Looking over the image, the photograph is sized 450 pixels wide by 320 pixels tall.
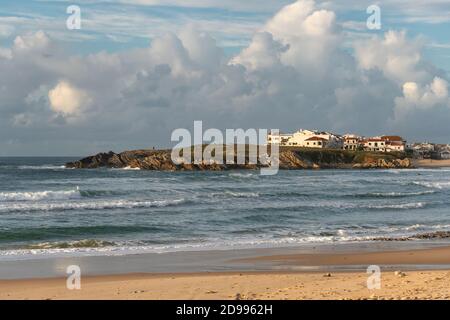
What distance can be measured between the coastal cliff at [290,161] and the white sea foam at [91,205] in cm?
6996

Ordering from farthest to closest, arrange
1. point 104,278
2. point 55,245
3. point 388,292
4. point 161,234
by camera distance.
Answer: point 161,234
point 55,245
point 104,278
point 388,292

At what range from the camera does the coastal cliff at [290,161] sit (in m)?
114

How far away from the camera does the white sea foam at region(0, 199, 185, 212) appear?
117ft

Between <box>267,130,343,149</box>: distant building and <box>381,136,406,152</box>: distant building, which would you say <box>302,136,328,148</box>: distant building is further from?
<box>381,136,406,152</box>: distant building

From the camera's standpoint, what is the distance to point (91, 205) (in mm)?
37375

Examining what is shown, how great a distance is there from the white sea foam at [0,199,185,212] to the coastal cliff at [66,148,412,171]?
230 ft

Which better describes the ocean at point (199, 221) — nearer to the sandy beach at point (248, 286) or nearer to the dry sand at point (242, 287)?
the sandy beach at point (248, 286)

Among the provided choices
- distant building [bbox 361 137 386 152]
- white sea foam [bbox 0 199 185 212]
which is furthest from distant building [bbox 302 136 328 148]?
white sea foam [bbox 0 199 185 212]

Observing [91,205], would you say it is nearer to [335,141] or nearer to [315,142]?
[315,142]

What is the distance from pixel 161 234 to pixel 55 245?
476 centimetres

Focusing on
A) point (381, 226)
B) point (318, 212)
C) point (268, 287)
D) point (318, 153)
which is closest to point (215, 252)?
point (268, 287)

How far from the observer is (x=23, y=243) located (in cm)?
2238

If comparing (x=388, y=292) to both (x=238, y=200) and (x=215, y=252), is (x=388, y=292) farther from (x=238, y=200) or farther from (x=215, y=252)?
(x=238, y=200)
